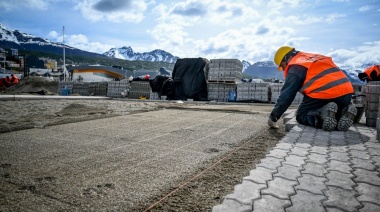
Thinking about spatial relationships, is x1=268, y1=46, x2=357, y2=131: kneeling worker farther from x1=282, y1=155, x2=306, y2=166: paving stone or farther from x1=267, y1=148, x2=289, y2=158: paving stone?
x1=282, y1=155, x2=306, y2=166: paving stone

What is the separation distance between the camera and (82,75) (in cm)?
3709

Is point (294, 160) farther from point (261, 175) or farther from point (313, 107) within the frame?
point (313, 107)

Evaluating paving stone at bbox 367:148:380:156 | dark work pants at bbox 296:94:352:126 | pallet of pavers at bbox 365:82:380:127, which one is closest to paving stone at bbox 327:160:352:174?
paving stone at bbox 367:148:380:156

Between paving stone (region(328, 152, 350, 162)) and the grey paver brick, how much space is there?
0.32 m

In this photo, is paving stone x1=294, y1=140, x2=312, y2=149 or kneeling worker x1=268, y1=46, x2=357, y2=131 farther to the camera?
kneeling worker x1=268, y1=46, x2=357, y2=131

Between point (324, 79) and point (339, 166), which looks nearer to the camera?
point (339, 166)

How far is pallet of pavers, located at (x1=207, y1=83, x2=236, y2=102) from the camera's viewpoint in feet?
47.7

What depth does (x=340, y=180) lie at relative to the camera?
77.7 inches

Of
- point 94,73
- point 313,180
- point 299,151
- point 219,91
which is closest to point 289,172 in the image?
point 313,180

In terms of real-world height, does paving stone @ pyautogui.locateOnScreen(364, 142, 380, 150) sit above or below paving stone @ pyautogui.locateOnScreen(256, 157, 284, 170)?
above

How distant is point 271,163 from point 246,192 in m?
0.78

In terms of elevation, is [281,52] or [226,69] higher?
[226,69]

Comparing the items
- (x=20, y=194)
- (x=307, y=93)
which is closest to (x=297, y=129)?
(x=307, y=93)

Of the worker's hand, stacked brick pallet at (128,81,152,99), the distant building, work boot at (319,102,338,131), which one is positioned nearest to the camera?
work boot at (319,102,338,131)
